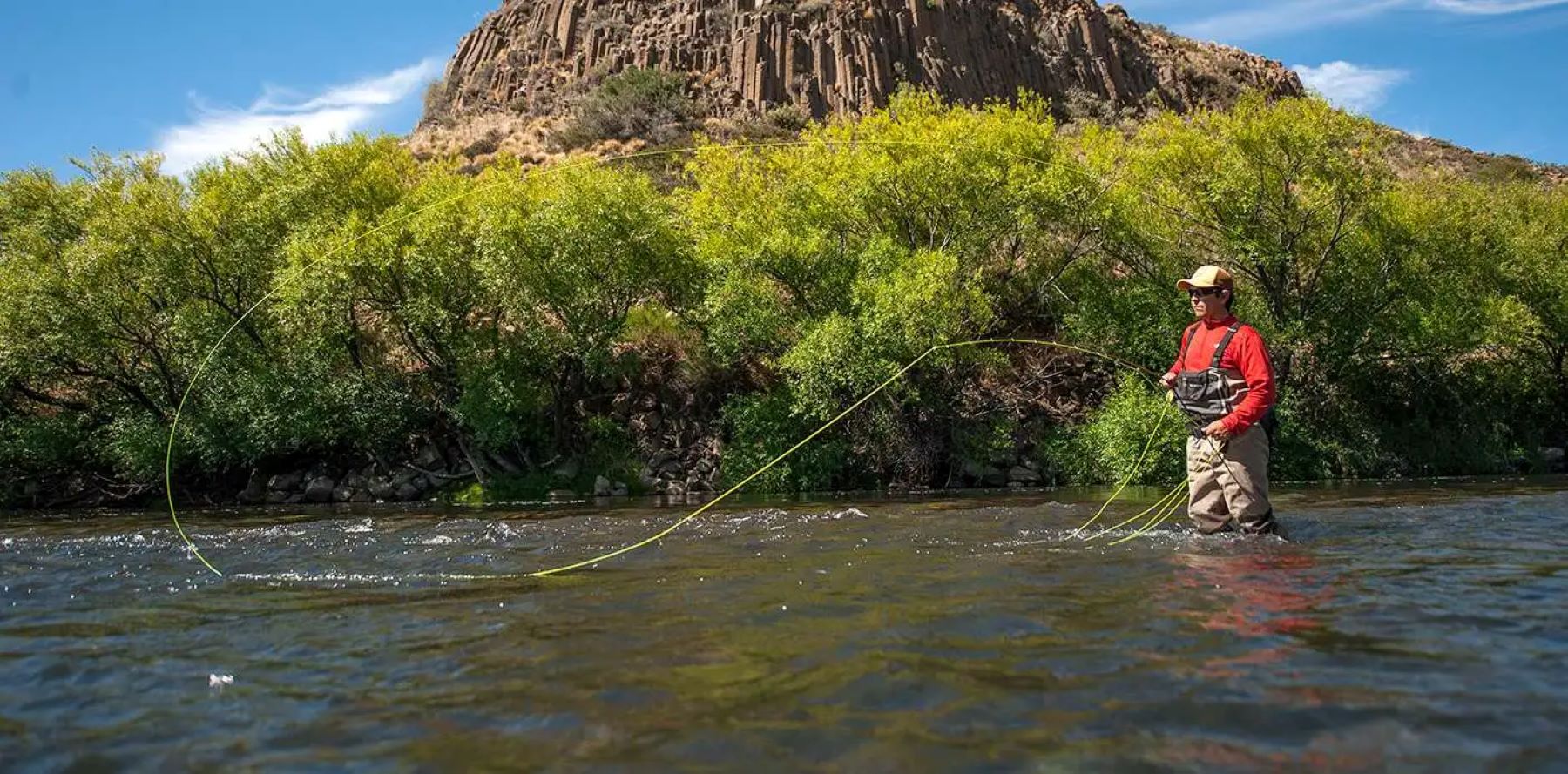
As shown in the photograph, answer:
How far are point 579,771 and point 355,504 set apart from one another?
19778mm

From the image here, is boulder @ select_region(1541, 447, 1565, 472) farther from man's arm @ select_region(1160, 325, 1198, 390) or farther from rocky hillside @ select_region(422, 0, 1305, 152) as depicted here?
rocky hillside @ select_region(422, 0, 1305, 152)

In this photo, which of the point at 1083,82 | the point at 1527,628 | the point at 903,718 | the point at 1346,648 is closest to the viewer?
the point at 903,718

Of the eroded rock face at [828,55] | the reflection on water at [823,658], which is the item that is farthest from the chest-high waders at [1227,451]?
the eroded rock face at [828,55]

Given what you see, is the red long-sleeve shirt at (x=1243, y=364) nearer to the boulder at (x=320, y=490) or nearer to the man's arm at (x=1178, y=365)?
the man's arm at (x=1178, y=365)

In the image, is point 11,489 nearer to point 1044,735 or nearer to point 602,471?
point 602,471

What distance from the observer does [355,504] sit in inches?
849

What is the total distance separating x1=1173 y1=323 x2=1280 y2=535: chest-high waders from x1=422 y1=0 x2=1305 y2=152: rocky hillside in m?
45.6

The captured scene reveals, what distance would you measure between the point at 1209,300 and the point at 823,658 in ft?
18.8

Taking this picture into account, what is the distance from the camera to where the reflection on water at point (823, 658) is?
384cm

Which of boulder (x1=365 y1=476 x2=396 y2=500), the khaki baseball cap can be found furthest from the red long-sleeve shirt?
boulder (x1=365 y1=476 x2=396 y2=500)

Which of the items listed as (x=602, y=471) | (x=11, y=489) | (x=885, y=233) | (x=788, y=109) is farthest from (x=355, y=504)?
→ (x=788, y=109)

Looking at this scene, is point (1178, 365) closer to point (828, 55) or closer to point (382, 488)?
point (382, 488)

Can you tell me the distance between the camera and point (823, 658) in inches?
203

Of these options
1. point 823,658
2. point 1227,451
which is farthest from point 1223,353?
point 823,658
